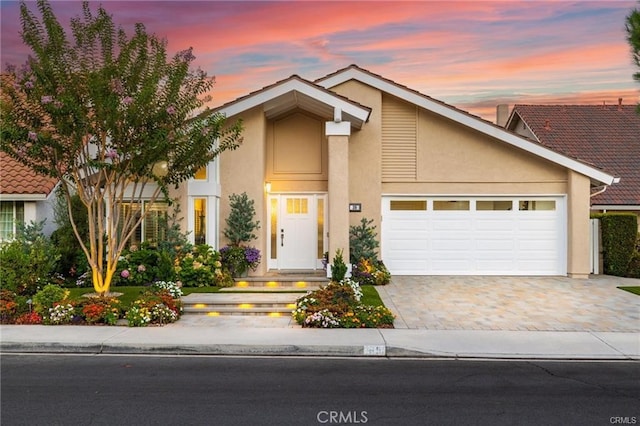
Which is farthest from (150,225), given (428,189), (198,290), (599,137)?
(599,137)

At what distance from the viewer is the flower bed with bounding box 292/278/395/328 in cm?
986

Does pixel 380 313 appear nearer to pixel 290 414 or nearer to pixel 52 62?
pixel 290 414

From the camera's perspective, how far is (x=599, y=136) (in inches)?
851

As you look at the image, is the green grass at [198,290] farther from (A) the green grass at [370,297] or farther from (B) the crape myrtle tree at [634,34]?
(B) the crape myrtle tree at [634,34]

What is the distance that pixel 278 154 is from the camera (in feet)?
52.5

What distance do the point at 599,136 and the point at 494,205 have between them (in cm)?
828

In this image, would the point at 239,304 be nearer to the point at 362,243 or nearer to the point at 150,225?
the point at 362,243

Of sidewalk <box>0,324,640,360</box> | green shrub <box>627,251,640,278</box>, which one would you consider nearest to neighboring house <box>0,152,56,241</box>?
sidewalk <box>0,324,640,360</box>

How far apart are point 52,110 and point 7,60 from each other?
1810 millimetres

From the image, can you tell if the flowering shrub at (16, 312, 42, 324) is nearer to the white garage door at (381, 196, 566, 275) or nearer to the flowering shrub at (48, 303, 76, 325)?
the flowering shrub at (48, 303, 76, 325)

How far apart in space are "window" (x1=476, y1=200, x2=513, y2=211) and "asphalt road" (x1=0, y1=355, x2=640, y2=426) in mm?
9052

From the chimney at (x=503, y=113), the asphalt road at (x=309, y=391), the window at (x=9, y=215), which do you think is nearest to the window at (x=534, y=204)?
the asphalt road at (x=309, y=391)

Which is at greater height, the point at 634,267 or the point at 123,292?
the point at 634,267

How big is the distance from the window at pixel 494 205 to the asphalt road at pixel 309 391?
9.05 metres
